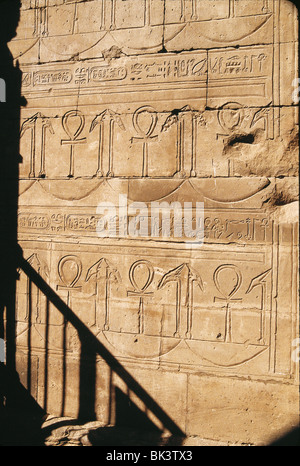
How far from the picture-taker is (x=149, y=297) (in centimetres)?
348

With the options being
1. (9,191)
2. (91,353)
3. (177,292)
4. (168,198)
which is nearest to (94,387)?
(91,353)

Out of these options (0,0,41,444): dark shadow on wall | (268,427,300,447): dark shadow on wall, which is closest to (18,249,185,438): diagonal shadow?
(0,0,41,444): dark shadow on wall

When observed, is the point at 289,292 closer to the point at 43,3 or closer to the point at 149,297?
the point at 149,297

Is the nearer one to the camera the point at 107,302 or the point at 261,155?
the point at 261,155

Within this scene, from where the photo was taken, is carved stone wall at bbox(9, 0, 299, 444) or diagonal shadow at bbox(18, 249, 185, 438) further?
diagonal shadow at bbox(18, 249, 185, 438)

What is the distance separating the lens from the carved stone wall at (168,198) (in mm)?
3242

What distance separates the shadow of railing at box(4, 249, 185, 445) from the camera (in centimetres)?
344

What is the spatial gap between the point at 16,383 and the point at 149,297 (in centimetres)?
184

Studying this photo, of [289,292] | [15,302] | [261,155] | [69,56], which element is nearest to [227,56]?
[261,155]

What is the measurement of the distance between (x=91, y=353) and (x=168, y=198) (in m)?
1.86

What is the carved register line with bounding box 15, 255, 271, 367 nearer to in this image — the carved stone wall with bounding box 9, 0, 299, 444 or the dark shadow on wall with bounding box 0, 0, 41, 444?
the carved stone wall with bounding box 9, 0, 299, 444

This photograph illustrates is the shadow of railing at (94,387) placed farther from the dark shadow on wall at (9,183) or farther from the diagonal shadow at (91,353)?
the dark shadow on wall at (9,183)

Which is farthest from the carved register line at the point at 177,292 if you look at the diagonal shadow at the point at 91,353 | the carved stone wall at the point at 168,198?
the diagonal shadow at the point at 91,353
